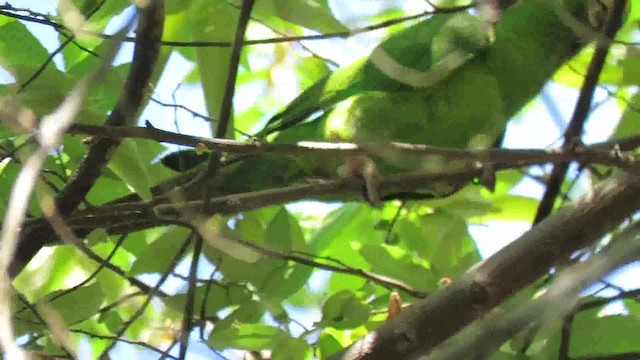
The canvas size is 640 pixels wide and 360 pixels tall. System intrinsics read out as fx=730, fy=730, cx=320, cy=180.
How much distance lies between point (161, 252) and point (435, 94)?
586mm

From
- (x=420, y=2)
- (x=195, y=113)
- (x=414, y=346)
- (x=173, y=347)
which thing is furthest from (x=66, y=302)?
(x=420, y=2)

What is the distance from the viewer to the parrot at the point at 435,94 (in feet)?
4.40

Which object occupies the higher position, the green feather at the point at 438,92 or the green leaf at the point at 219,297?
the green feather at the point at 438,92

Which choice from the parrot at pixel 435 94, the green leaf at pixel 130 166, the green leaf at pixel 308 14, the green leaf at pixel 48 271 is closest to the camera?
the green leaf at pixel 130 166

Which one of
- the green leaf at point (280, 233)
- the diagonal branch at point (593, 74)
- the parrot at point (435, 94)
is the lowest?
the green leaf at point (280, 233)

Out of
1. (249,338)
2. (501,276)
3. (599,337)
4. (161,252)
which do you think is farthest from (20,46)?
(599,337)

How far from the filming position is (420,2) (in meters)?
1.03

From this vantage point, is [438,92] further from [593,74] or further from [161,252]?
[161,252]

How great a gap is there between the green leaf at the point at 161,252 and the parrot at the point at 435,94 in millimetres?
255

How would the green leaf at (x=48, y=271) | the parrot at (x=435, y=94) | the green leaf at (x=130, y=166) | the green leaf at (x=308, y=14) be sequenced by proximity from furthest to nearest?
the parrot at (x=435, y=94) < the green leaf at (x=48, y=271) < the green leaf at (x=308, y=14) < the green leaf at (x=130, y=166)

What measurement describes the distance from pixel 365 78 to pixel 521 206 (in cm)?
37

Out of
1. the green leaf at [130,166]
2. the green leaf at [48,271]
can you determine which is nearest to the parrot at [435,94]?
the green leaf at [48,271]

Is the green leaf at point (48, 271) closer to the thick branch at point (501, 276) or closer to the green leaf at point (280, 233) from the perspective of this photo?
the green leaf at point (280, 233)

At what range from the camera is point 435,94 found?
53.1 inches
